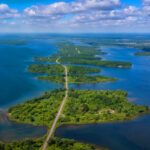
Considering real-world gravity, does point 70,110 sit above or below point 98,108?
above

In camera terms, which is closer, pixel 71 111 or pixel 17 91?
pixel 71 111

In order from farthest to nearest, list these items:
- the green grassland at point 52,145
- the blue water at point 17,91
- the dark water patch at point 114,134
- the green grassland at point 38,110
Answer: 1. the green grassland at point 38,110
2. the blue water at point 17,91
3. the dark water patch at point 114,134
4. the green grassland at point 52,145

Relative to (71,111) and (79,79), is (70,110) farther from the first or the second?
(79,79)

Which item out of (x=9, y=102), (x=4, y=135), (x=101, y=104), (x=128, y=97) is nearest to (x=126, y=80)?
(x=128, y=97)

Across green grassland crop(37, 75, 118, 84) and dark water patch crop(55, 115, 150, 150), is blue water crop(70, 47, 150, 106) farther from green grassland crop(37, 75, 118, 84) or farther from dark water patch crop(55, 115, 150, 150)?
dark water patch crop(55, 115, 150, 150)

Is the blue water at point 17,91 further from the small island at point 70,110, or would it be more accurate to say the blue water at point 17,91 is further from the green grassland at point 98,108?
the green grassland at point 98,108

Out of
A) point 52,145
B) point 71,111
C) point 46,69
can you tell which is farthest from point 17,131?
point 46,69

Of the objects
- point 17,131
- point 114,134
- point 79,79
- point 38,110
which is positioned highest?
point 79,79

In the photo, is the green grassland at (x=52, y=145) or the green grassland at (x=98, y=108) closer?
the green grassland at (x=52, y=145)

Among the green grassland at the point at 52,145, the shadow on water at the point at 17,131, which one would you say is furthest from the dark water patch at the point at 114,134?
the shadow on water at the point at 17,131

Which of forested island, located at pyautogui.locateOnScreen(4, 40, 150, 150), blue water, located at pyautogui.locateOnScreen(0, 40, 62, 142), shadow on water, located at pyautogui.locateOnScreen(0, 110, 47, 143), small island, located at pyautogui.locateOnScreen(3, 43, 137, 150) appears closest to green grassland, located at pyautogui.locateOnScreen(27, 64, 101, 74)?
blue water, located at pyautogui.locateOnScreen(0, 40, 62, 142)

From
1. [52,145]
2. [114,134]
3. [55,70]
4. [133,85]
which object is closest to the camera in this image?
[52,145]
